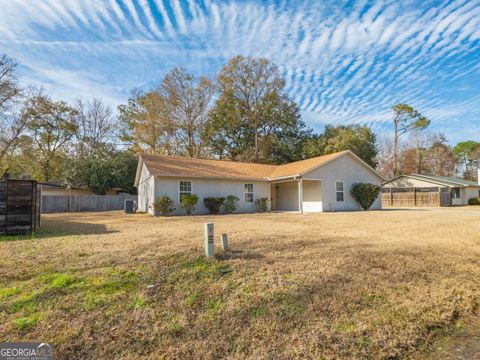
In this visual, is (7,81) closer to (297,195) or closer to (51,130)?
(51,130)

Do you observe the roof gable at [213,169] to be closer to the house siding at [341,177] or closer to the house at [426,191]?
the house siding at [341,177]

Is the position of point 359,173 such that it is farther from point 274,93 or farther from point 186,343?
point 186,343

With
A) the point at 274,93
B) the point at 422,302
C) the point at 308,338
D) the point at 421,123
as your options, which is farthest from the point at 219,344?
the point at 421,123

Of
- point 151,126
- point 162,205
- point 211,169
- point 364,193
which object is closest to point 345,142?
point 364,193

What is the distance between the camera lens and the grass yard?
3.03 metres

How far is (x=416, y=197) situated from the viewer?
31312 millimetres

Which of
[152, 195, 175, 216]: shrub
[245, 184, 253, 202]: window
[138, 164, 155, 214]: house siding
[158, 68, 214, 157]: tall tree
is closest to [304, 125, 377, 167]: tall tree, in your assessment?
[158, 68, 214, 157]: tall tree

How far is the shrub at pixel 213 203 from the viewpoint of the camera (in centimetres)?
1834

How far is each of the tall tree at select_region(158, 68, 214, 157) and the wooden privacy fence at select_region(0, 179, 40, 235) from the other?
2365 cm

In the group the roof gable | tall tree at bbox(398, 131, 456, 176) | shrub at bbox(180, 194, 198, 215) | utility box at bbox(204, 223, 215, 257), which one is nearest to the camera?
utility box at bbox(204, 223, 215, 257)

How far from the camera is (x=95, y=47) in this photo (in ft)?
42.1

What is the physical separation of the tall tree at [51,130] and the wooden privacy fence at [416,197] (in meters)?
37.0

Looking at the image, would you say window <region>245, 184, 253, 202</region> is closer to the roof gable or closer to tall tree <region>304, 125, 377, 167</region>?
the roof gable

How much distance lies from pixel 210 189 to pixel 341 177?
30.8 ft
